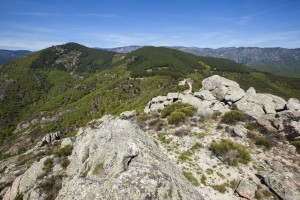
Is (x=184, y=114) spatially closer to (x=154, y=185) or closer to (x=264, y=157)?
(x=264, y=157)

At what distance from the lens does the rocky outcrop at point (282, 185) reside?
582 inches

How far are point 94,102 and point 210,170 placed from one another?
6217 inches

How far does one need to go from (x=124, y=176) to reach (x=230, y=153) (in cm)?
1444

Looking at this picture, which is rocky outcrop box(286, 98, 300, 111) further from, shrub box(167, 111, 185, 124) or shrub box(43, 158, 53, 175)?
shrub box(43, 158, 53, 175)

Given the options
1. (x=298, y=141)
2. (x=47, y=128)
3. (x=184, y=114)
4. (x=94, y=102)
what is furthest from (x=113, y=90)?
(x=298, y=141)

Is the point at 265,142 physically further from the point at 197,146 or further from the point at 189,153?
the point at 189,153

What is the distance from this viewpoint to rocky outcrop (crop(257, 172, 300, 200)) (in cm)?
1479

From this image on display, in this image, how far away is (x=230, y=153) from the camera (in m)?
20.3

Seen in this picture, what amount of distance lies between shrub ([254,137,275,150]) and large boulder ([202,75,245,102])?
2272 centimetres

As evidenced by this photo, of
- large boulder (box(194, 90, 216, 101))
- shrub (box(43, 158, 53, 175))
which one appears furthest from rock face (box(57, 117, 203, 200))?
large boulder (box(194, 90, 216, 101))

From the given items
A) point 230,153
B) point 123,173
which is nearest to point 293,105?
point 230,153

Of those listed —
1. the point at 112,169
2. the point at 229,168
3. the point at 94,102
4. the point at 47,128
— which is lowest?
the point at 47,128

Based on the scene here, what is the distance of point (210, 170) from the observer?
1845 centimetres

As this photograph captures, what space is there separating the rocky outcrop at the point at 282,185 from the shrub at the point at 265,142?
5401mm
